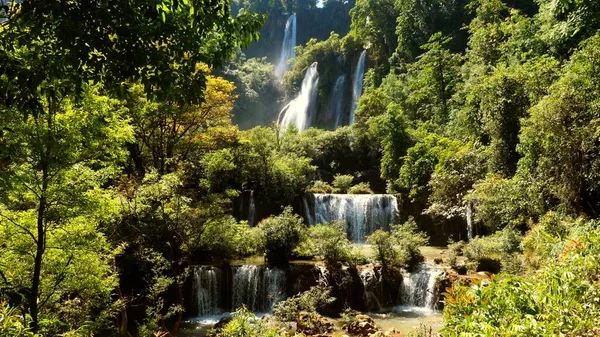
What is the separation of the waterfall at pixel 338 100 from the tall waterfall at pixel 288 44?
19886mm

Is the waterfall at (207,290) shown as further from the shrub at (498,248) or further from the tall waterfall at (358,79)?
the tall waterfall at (358,79)

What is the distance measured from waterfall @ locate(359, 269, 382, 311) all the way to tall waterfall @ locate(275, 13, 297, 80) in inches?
1898

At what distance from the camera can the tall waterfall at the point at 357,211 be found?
20.4m

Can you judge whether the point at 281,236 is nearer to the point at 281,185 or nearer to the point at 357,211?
the point at 281,185

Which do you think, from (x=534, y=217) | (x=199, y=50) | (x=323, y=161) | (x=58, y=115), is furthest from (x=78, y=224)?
(x=323, y=161)

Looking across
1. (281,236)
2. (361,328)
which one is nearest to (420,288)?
(361,328)

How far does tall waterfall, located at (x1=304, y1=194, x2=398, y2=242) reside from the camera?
20422 mm

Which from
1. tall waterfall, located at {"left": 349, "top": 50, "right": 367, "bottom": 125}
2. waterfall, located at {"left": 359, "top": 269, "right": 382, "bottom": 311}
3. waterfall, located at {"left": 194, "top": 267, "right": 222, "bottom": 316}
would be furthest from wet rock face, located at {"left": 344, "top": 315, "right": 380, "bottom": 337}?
tall waterfall, located at {"left": 349, "top": 50, "right": 367, "bottom": 125}

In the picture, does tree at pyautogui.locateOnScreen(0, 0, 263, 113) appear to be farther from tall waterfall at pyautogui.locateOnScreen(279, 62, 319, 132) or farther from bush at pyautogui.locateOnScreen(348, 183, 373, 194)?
tall waterfall at pyautogui.locateOnScreen(279, 62, 319, 132)

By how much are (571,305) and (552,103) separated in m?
8.65

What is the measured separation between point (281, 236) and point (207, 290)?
10.8 ft

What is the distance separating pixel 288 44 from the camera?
196 ft

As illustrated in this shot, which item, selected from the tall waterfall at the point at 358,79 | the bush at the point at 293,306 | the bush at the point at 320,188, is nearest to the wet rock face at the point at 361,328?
the bush at the point at 293,306

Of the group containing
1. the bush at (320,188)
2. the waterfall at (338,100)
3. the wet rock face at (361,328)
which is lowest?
the wet rock face at (361,328)
